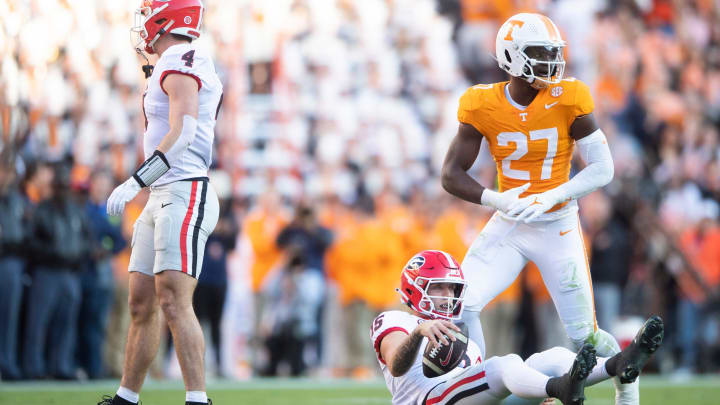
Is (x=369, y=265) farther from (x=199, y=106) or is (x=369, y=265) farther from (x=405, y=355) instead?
(x=405, y=355)

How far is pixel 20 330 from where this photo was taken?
10.8m

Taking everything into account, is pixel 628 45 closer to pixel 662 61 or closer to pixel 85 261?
pixel 662 61

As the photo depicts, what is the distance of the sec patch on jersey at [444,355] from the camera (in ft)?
16.3

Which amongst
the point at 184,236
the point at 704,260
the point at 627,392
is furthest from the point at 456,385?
the point at 704,260

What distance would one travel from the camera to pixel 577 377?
15.9 ft

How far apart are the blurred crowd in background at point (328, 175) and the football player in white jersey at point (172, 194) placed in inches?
153

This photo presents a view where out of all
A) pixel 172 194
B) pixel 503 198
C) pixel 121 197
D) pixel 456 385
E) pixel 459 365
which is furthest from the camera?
pixel 503 198

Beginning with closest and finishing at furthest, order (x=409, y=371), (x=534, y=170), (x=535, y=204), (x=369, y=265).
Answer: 1. (x=409, y=371)
2. (x=535, y=204)
3. (x=534, y=170)
4. (x=369, y=265)

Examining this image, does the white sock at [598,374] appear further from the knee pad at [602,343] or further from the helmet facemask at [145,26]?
the helmet facemask at [145,26]

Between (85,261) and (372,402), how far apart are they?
331 cm

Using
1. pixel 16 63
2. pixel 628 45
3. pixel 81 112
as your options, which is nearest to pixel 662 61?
pixel 628 45

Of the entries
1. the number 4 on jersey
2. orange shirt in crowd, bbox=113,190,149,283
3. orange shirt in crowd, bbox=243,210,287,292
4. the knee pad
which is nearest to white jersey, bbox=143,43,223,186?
the number 4 on jersey

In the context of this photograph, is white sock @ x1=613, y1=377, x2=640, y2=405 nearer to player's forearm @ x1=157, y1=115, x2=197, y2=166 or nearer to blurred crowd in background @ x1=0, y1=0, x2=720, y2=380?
player's forearm @ x1=157, y1=115, x2=197, y2=166

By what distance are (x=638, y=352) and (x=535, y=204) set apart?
1.24 meters
